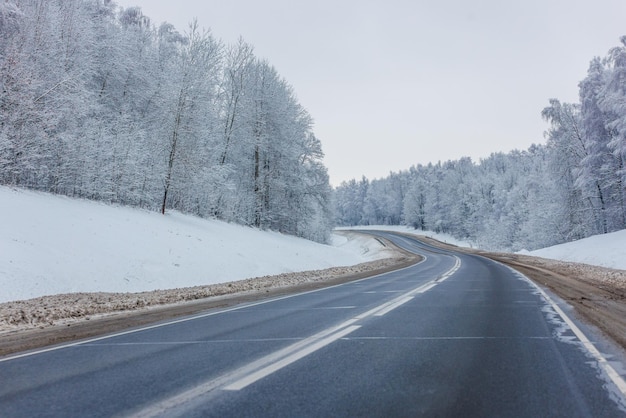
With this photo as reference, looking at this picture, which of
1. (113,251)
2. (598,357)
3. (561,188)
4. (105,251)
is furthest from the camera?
(561,188)

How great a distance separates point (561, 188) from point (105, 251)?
4005 centimetres

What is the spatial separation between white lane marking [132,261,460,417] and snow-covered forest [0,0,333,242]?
15154 millimetres

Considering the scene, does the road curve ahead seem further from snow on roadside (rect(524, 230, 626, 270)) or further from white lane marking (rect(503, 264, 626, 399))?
snow on roadside (rect(524, 230, 626, 270))

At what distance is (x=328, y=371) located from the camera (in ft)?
13.6

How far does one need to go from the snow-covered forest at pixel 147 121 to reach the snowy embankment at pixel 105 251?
2139mm

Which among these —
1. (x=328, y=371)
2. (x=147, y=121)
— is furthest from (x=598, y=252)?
(x=147, y=121)

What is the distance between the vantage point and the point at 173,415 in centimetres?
305

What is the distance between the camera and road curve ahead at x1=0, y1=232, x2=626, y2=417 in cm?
322

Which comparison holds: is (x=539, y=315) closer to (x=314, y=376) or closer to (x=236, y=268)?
(x=314, y=376)

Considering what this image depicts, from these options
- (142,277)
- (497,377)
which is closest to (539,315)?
(497,377)

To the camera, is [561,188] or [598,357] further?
[561,188]

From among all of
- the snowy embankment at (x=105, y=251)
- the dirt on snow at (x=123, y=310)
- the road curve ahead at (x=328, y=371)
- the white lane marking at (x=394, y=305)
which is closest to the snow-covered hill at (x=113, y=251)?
the snowy embankment at (x=105, y=251)

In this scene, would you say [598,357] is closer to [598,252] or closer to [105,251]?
[105,251]

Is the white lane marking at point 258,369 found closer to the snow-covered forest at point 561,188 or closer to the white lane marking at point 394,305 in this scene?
A: the white lane marking at point 394,305
